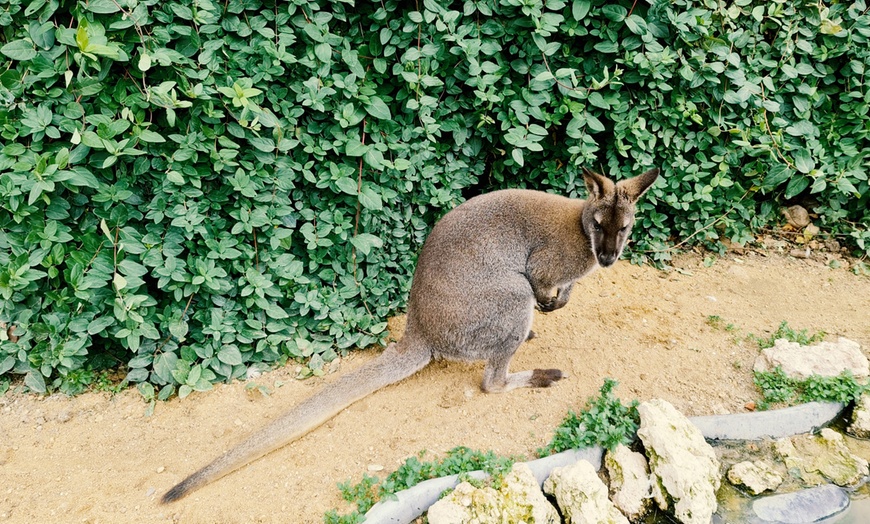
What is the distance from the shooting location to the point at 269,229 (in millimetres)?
4328

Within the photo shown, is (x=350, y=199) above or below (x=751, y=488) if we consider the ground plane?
above

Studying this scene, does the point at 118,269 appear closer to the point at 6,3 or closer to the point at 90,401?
the point at 90,401

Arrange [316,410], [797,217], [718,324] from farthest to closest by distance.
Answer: [797,217]
[718,324]
[316,410]

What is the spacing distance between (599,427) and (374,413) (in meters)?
1.50

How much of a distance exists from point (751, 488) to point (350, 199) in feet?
10.8

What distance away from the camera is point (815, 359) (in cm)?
444

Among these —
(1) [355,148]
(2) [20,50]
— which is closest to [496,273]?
(1) [355,148]

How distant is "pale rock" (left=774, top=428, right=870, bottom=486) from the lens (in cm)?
385

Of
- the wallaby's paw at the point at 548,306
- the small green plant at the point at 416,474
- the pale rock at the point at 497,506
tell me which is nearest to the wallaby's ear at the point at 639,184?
the wallaby's paw at the point at 548,306

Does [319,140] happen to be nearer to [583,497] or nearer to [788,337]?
[583,497]

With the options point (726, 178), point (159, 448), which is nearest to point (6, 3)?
point (159, 448)

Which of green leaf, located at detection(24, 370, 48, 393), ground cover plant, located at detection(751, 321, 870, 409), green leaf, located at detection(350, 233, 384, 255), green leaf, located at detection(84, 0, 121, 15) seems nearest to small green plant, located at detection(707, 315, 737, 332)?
ground cover plant, located at detection(751, 321, 870, 409)

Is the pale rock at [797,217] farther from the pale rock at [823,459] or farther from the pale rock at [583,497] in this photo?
the pale rock at [583,497]

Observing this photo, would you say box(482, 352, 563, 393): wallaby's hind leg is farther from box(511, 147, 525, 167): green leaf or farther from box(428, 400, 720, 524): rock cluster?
box(511, 147, 525, 167): green leaf
